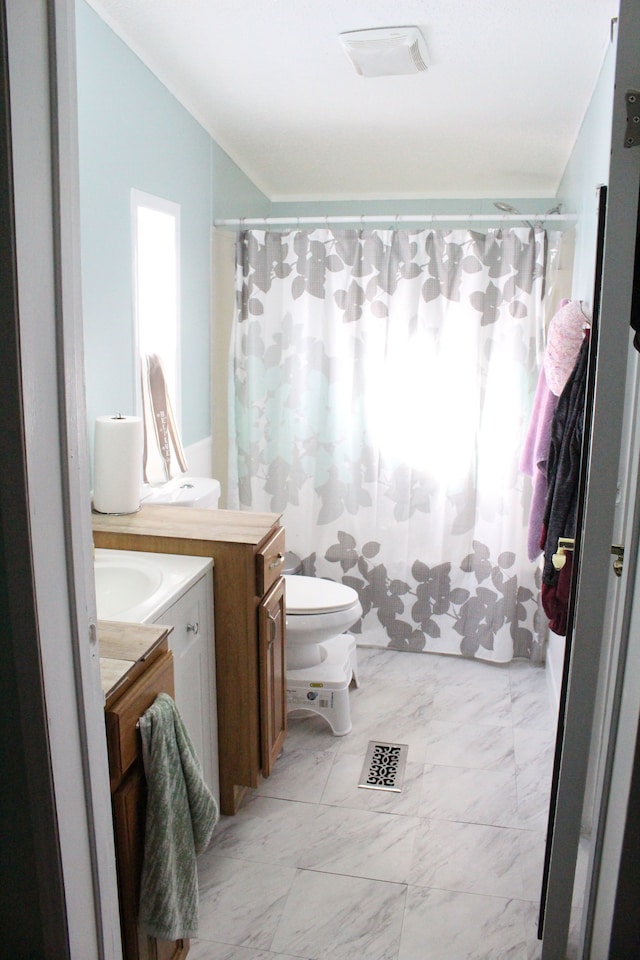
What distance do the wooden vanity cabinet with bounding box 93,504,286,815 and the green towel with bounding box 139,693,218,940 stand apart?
0.61 m

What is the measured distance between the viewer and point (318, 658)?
9.36 ft

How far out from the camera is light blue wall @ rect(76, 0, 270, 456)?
218 centimetres

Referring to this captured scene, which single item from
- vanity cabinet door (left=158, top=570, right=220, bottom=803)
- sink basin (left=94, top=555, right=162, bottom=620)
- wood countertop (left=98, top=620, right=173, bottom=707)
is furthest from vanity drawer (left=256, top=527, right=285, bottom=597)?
wood countertop (left=98, top=620, right=173, bottom=707)

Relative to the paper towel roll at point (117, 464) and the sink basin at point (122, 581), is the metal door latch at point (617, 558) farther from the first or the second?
the paper towel roll at point (117, 464)

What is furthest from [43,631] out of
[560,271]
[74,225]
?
[560,271]

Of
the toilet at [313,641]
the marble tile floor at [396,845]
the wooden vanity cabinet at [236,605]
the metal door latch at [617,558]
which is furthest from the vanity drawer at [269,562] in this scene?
the metal door latch at [617,558]

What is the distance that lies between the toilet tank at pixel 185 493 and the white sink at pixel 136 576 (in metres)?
0.43

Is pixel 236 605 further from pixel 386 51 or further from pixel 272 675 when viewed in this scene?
pixel 386 51

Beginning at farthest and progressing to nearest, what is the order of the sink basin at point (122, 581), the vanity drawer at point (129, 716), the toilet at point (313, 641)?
Answer: 1. the toilet at point (313, 641)
2. the sink basin at point (122, 581)
3. the vanity drawer at point (129, 716)

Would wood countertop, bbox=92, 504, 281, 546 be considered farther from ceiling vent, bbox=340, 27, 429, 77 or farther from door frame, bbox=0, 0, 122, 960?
ceiling vent, bbox=340, 27, 429, 77

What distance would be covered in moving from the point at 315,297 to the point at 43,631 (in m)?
2.52

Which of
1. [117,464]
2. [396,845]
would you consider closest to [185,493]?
[117,464]

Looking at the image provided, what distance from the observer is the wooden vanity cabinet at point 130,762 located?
1.37 metres

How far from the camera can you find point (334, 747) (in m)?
2.69
